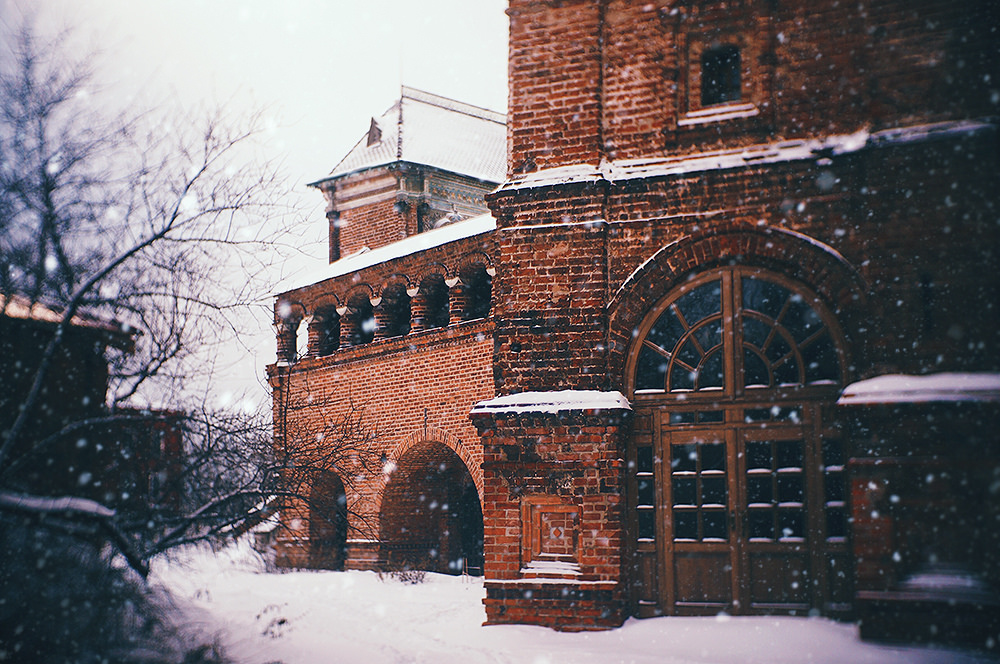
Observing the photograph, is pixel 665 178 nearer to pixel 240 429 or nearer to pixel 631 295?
pixel 631 295

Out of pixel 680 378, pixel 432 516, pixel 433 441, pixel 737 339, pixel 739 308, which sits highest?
pixel 739 308

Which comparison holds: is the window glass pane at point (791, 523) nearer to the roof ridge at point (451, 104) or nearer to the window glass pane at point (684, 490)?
the window glass pane at point (684, 490)

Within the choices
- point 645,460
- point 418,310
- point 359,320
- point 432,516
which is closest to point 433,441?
point 432,516

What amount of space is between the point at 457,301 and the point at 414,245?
7.67ft

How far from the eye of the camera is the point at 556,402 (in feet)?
27.7

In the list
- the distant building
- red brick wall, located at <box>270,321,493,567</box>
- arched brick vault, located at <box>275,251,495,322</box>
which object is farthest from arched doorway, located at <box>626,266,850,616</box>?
arched brick vault, located at <box>275,251,495,322</box>

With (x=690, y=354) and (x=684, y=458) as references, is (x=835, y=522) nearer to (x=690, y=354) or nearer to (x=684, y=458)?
(x=684, y=458)

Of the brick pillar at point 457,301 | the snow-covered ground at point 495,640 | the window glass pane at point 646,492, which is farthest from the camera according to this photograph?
the brick pillar at point 457,301

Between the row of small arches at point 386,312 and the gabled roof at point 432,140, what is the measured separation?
23.3 feet

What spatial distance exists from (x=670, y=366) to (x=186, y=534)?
4833mm

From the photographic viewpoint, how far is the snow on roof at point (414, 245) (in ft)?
55.1

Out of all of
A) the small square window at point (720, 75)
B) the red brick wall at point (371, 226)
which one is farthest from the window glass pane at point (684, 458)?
the red brick wall at point (371, 226)

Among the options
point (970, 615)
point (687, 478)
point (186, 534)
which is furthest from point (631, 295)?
point (186, 534)

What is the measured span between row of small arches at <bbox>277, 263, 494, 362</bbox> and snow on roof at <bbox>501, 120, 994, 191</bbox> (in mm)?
7013
